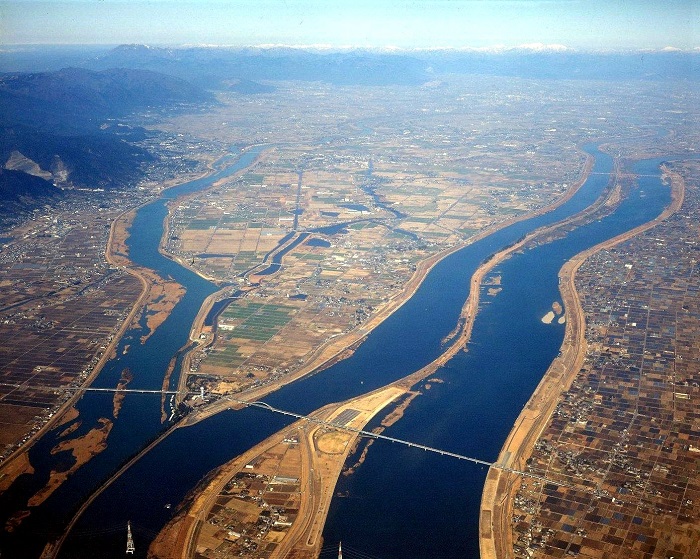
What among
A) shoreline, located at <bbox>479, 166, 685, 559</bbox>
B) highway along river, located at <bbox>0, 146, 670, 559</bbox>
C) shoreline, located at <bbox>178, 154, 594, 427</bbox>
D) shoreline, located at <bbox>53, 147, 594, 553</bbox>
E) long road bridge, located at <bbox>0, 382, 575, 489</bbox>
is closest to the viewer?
shoreline, located at <bbox>479, 166, 685, 559</bbox>

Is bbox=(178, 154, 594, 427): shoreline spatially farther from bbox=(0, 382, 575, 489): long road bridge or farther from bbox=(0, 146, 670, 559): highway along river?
bbox=(0, 382, 575, 489): long road bridge

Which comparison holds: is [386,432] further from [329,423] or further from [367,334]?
[367,334]

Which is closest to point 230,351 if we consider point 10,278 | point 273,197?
Result: point 10,278

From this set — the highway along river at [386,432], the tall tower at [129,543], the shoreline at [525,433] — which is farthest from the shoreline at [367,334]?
the tall tower at [129,543]

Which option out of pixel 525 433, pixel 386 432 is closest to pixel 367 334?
pixel 386 432

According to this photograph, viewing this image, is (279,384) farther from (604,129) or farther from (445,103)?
(445,103)

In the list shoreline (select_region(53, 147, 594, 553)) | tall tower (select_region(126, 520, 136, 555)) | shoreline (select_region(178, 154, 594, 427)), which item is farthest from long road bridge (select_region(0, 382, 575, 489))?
tall tower (select_region(126, 520, 136, 555))
